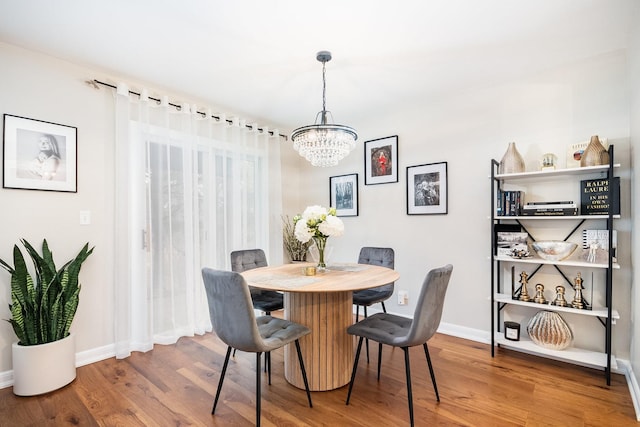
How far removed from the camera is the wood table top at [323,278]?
6.30 ft

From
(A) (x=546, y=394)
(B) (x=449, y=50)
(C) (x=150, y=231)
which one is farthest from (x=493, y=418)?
(C) (x=150, y=231)

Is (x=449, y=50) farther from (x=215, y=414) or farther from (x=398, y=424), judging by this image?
(x=215, y=414)

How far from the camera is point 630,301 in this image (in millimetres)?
2352

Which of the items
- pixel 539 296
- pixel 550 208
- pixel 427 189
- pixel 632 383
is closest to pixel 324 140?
pixel 427 189

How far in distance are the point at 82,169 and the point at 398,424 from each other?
2.95 metres

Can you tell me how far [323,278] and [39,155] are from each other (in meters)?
2.30

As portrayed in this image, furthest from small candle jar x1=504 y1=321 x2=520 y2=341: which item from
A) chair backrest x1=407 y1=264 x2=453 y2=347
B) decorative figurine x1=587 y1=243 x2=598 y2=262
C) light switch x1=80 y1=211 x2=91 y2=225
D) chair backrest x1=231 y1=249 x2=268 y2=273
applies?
light switch x1=80 y1=211 x2=91 y2=225

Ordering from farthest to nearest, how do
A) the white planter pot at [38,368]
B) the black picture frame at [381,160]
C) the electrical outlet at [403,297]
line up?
the black picture frame at [381,160] → the electrical outlet at [403,297] → the white planter pot at [38,368]

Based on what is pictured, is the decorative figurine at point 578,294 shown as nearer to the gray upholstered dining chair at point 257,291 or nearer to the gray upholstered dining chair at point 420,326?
the gray upholstered dining chair at point 420,326

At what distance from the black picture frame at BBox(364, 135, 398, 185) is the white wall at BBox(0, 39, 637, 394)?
0.31 feet

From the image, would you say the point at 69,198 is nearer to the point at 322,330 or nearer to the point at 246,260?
the point at 246,260

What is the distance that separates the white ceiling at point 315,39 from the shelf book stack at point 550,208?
1.14 m

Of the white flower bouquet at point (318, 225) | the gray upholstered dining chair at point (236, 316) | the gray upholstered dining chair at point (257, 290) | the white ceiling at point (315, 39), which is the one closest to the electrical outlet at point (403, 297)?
the gray upholstered dining chair at point (257, 290)

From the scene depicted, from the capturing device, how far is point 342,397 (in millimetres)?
2098
